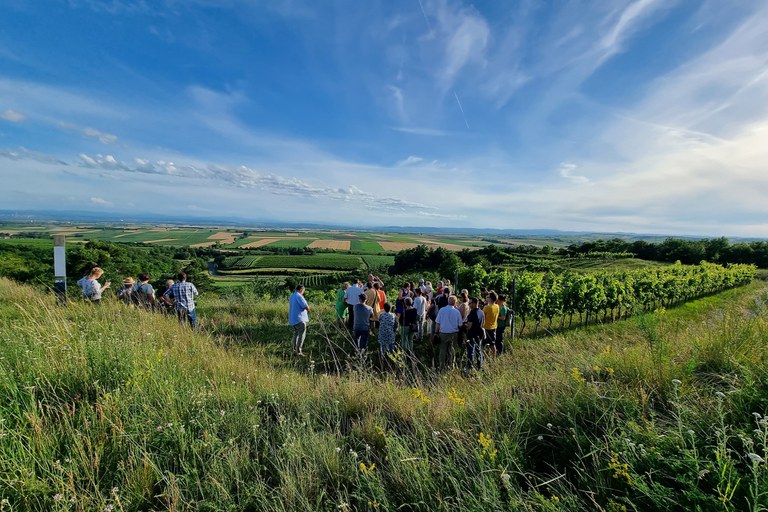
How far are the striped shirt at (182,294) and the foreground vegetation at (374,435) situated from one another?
4152 millimetres

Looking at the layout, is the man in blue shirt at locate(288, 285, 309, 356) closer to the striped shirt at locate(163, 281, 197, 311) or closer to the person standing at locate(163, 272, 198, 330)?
the person standing at locate(163, 272, 198, 330)

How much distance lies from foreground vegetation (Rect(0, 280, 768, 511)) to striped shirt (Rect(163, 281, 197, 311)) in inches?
163

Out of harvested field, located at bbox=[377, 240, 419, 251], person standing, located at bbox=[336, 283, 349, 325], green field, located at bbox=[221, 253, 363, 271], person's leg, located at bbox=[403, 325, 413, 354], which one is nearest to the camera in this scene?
person's leg, located at bbox=[403, 325, 413, 354]

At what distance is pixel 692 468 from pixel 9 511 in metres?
3.81

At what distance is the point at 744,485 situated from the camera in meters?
1.60

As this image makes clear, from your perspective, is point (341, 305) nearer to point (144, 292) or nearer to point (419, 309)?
point (419, 309)

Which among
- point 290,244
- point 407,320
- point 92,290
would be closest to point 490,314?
point 407,320

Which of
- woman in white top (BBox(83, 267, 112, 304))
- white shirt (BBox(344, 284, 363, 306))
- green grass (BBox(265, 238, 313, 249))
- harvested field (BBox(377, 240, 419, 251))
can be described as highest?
woman in white top (BBox(83, 267, 112, 304))

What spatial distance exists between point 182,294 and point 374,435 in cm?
723

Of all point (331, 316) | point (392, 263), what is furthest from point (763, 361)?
point (392, 263)

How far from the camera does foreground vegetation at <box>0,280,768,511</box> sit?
1903 mm

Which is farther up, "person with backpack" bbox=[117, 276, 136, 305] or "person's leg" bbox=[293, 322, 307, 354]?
"person with backpack" bbox=[117, 276, 136, 305]

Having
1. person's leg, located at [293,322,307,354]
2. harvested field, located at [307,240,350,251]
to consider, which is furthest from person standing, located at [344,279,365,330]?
harvested field, located at [307,240,350,251]

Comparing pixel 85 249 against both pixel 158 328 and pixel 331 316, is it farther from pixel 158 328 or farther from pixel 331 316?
pixel 158 328
